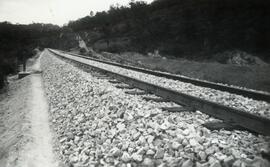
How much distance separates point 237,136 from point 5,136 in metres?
7.52

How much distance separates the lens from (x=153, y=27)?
45344mm

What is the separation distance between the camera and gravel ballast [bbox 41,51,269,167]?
377cm

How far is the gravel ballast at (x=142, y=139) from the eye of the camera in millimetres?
3773

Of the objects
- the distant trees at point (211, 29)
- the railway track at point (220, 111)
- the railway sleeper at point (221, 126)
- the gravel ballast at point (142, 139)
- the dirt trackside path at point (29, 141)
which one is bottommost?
the dirt trackside path at point (29, 141)

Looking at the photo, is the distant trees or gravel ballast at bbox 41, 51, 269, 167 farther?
the distant trees

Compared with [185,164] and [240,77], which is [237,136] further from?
[240,77]

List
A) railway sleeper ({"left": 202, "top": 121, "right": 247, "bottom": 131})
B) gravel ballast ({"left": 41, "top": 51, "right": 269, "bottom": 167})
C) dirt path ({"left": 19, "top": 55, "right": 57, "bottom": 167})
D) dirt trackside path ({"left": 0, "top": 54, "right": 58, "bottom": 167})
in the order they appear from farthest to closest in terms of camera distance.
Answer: dirt trackside path ({"left": 0, "top": 54, "right": 58, "bottom": 167}) < dirt path ({"left": 19, "top": 55, "right": 57, "bottom": 167}) < railway sleeper ({"left": 202, "top": 121, "right": 247, "bottom": 131}) < gravel ballast ({"left": 41, "top": 51, "right": 269, "bottom": 167})

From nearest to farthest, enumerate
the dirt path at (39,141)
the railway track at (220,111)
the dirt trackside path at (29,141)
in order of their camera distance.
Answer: the railway track at (220,111)
the dirt path at (39,141)
the dirt trackside path at (29,141)

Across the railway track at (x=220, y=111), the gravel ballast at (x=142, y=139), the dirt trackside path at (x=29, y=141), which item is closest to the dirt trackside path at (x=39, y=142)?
the dirt trackside path at (x=29, y=141)

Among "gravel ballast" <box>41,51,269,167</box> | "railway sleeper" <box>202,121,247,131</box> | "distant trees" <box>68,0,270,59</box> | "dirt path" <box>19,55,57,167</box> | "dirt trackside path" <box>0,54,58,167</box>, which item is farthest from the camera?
"distant trees" <box>68,0,270,59</box>

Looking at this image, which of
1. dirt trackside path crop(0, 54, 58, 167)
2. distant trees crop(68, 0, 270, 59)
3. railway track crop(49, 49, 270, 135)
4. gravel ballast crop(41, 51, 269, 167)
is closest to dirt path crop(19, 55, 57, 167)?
dirt trackside path crop(0, 54, 58, 167)

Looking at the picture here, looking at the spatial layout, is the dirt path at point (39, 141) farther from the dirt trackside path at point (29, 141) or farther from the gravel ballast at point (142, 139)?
the gravel ballast at point (142, 139)

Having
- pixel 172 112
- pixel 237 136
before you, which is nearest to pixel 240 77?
pixel 172 112

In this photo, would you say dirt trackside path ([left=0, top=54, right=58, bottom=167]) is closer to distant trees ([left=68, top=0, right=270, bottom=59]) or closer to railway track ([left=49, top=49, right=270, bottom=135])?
railway track ([left=49, top=49, right=270, bottom=135])
